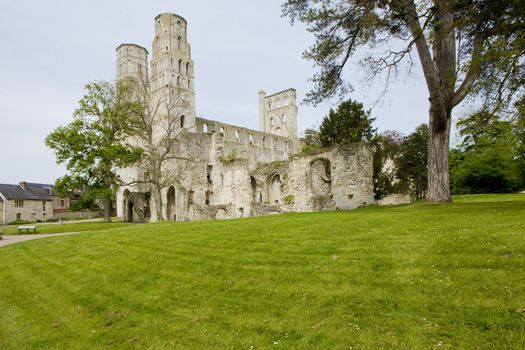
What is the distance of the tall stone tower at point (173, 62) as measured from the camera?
44.0 metres

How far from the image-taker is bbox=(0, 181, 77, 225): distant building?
48.0 meters

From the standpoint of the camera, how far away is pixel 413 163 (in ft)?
108

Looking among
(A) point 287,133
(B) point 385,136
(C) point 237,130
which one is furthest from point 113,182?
(A) point 287,133

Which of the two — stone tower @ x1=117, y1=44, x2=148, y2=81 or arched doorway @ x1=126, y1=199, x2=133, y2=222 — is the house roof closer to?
arched doorway @ x1=126, y1=199, x2=133, y2=222

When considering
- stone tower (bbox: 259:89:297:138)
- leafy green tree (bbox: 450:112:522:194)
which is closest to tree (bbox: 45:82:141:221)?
leafy green tree (bbox: 450:112:522:194)

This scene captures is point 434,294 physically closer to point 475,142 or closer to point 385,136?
point 385,136

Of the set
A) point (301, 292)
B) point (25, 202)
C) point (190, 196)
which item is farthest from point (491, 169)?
point (25, 202)

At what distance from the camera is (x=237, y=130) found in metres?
52.6

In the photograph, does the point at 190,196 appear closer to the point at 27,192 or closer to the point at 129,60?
the point at 129,60

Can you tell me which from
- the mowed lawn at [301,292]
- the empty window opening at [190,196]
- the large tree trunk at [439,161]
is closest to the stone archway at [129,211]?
the empty window opening at [190,196]

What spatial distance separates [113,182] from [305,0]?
84.5 feet

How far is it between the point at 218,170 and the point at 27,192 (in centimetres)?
3310

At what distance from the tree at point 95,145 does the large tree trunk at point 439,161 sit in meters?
23.8

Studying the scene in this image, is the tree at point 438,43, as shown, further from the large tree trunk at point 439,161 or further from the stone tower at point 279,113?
the stone tower at point 279,113
